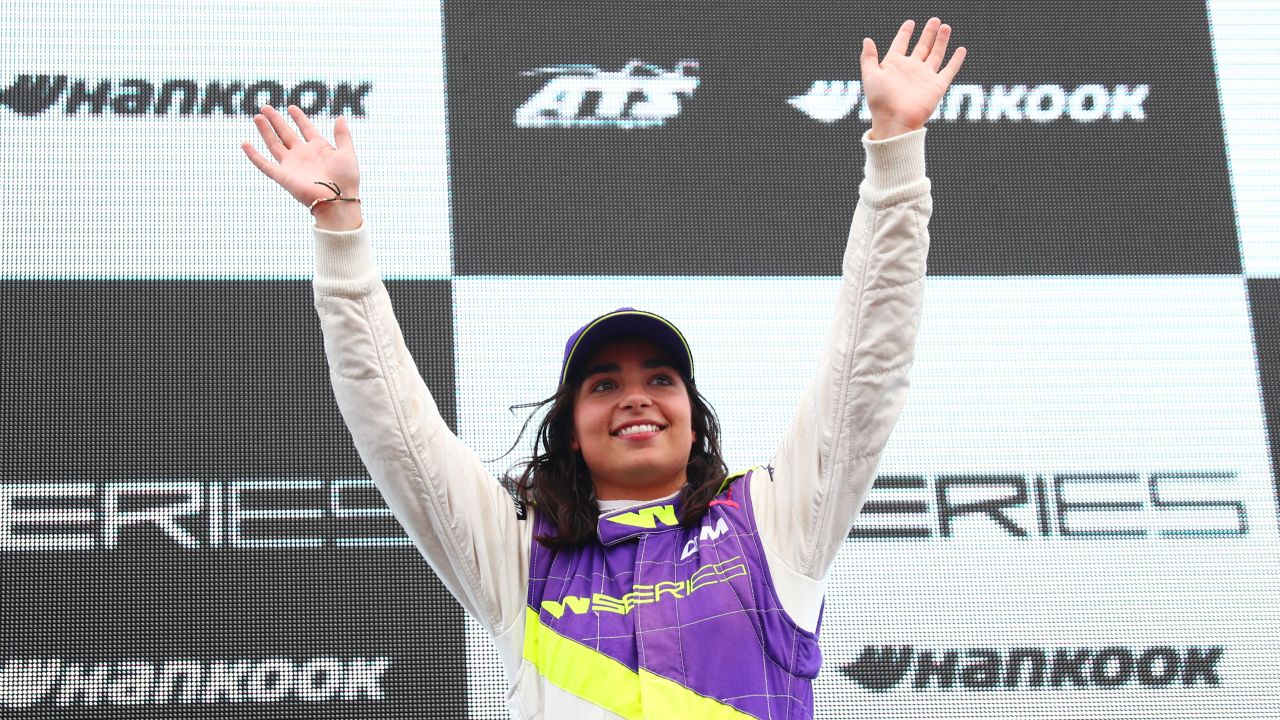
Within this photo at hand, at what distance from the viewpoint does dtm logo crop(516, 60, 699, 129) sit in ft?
7.98

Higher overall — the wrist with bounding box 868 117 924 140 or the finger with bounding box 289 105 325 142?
the finger with bounding box 289 105 325 142

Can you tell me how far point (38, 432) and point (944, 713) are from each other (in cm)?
158

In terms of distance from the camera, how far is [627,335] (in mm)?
1535

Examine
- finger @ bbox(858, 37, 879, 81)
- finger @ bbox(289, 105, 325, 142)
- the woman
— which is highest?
finger @ bbox(858, 37, 879, 81)

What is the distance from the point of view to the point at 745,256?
238cm

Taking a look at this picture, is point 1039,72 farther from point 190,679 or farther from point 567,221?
point 190,679

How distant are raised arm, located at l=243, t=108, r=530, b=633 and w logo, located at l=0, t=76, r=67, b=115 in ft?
3.54

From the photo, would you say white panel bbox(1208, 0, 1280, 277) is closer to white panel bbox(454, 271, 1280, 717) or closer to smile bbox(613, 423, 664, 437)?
white panel bbox(454, 271, 1280, 717)

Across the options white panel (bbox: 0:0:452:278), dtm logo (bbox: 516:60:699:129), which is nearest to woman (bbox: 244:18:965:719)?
white panel (bbox: 0:0:452:278)

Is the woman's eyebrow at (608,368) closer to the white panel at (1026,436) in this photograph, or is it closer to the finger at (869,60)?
the finger at (869,60)

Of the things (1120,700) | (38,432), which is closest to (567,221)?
(38,432)

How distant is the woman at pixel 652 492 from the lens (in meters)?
1.31

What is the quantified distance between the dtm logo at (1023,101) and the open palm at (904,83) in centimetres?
113

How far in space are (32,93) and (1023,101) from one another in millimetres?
1839
